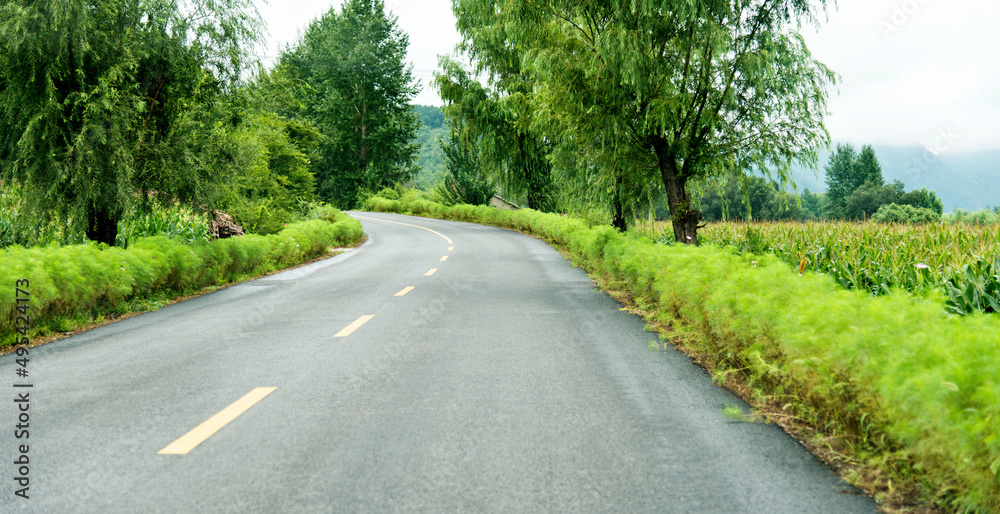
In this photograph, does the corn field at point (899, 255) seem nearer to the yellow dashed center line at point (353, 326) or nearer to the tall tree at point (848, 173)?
the yellow dashed center line at point (353, 326)

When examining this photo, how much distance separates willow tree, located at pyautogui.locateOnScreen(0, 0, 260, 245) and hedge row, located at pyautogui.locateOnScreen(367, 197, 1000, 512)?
9.87 metres

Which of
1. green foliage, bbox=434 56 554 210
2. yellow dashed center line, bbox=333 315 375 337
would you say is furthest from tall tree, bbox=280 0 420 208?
yellow dashed center line, bbox=333 315 375 337

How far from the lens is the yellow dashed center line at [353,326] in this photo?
7.34 metres

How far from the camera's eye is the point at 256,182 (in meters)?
22.9

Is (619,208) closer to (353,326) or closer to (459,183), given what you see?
(353,326)

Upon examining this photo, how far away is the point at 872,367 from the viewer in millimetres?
3195

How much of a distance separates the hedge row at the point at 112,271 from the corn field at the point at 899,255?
872cm

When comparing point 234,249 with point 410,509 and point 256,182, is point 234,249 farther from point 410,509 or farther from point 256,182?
point 410,509

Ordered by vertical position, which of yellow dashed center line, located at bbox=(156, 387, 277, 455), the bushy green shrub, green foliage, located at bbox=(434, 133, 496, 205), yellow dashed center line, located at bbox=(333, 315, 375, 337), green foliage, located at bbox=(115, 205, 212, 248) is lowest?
yellow dashed center line, located at bbox=(333, 315, 375, 337)

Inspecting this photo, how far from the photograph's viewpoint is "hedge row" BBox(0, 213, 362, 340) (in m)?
7.25

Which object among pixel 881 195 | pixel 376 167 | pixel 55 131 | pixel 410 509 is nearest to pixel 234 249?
pixel 55 131

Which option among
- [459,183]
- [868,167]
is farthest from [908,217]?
[868,167]

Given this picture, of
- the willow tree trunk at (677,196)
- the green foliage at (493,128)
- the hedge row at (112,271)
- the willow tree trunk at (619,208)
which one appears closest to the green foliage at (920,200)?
the green foliage at (493,128)

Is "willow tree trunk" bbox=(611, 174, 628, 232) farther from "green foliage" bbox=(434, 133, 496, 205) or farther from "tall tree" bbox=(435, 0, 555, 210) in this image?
"green foliage" bbox=(434, 133, 496, 205)
